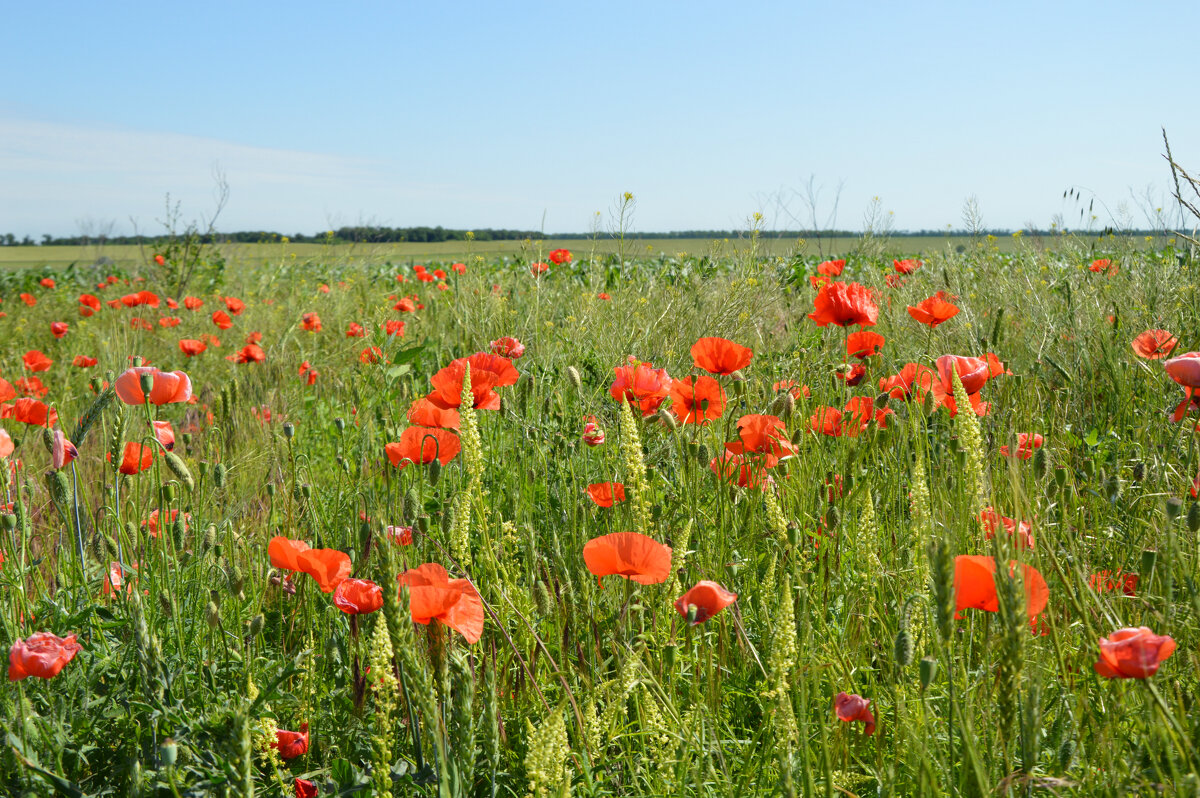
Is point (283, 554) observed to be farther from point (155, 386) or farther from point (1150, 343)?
point (1150, 343)

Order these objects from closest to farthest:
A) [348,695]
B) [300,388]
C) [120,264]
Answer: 1. [348,695]
2. [300,388]
3. [120,264]

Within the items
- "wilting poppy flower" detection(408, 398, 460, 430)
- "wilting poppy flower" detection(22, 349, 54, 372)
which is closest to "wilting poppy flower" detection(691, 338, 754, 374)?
"wilting poppy flower" detection(408, 398, 460, 430)

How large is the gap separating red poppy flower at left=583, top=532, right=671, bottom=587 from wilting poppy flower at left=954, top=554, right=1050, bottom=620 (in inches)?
15.3

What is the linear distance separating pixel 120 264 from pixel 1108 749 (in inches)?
580

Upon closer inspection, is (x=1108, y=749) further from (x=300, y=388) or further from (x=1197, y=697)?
(x=300, y=388)

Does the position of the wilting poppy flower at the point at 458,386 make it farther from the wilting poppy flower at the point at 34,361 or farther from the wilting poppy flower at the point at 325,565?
the wilting poppy flower at the point at 34,361

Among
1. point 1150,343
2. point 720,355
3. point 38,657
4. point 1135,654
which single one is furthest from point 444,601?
point 1150,343

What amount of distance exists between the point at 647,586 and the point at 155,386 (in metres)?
1.11

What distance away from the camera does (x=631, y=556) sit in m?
1.17

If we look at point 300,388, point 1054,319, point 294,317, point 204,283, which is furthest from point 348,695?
point 204,283

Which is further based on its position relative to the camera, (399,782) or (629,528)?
(629,528)

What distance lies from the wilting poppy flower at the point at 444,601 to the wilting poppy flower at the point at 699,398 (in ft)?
2.61

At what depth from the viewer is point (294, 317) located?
17.2 feet

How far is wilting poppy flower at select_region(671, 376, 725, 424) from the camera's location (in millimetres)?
1856
